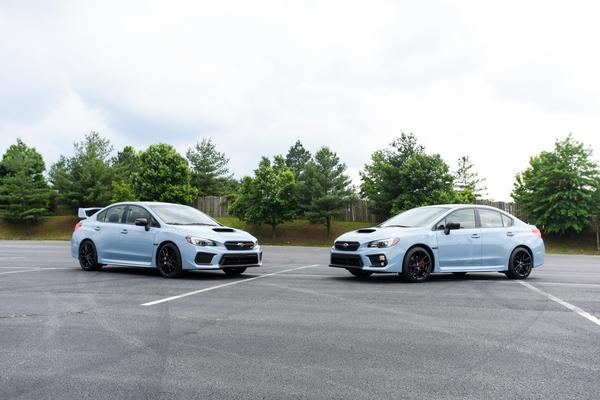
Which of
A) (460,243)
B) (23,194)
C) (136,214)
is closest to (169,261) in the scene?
(136,214)

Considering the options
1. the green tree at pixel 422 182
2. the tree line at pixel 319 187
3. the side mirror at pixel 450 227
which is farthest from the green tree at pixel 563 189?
the side mirror at pixel 450 227

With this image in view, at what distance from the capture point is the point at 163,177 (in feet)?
187

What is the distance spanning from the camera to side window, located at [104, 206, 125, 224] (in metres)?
13.2

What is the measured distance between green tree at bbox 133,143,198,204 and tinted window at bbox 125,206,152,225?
43049 mm

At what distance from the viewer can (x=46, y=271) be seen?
45.5 feet

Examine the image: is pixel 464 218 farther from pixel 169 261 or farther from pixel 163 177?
pixel 163 177

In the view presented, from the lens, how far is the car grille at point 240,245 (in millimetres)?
11766

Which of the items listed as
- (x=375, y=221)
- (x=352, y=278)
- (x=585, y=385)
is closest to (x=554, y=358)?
(x=585, y=385)

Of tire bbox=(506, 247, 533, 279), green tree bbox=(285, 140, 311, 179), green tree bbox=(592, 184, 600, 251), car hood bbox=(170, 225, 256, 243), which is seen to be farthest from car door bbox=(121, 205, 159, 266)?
green tree bbox=(285, 140, 311, 179)

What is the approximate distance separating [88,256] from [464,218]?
28.6ft

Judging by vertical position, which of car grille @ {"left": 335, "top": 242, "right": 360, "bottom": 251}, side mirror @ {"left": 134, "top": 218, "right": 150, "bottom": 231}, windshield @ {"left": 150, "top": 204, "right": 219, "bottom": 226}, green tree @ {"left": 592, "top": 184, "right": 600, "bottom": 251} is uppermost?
green tree @ {"left": 592, "top": 184, "right": 600, "bottom": 251}

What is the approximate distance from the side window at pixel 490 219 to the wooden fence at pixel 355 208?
39097 mm

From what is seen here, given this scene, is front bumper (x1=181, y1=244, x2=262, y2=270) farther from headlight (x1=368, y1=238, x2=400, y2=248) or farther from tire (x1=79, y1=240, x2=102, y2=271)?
tire (x1=79, y1=240, x2=102, y2=271)

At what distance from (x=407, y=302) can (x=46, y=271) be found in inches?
367
